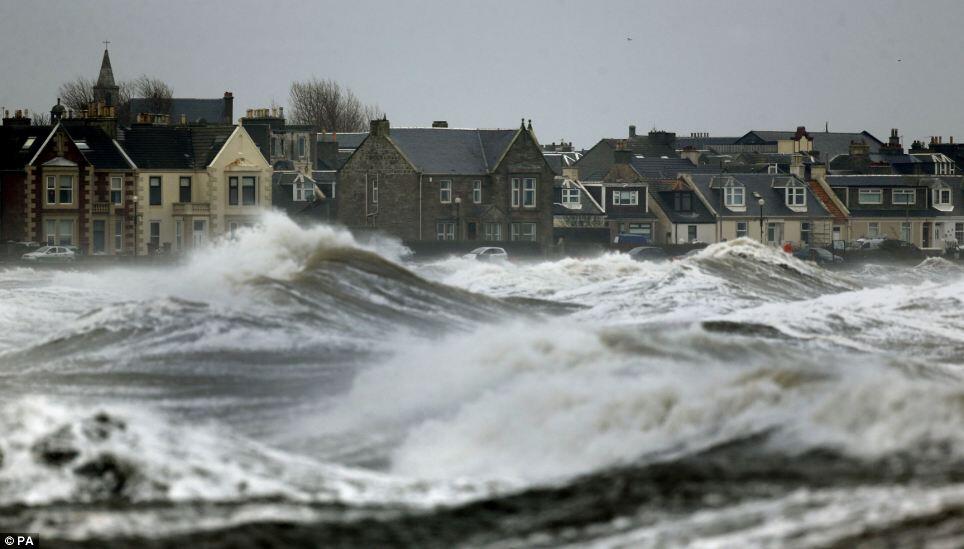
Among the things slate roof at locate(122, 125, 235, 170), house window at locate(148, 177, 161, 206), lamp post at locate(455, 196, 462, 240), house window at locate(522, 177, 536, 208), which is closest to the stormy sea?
house window at locate(148, 177, 161, 206)

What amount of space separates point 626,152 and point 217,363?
2683 inches

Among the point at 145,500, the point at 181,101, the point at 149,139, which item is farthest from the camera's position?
the point at 181,101

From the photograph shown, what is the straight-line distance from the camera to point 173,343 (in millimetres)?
20359

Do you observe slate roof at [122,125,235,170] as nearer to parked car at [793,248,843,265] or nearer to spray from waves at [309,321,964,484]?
parked car at [793,248,843,265]

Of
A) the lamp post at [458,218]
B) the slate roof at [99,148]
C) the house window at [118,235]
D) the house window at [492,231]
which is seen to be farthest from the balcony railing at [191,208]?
the house window at [492,231]

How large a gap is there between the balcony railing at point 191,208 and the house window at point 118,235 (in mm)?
2511

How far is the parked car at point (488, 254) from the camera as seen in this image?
210 feet

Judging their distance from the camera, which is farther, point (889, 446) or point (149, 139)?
point (149, 139)

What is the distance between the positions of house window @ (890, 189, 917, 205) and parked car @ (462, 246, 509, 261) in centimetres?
2966

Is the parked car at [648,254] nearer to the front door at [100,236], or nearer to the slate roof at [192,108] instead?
the front door at [100,236]

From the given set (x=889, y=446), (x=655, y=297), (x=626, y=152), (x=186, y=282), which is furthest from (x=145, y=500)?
(x=626, y=152)

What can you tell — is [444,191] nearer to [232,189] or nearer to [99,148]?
[232,189]

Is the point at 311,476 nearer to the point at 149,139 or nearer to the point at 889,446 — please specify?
the point at 889,446

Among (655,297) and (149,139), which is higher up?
(149,139)
